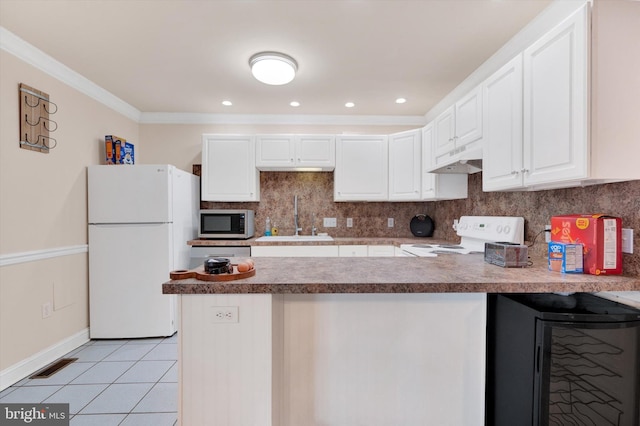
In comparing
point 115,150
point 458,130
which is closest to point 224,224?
point 115,150

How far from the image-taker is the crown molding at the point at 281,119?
3.83 metres

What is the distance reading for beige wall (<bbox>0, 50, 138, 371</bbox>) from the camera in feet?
7.09

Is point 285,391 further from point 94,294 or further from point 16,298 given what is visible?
point 94,294

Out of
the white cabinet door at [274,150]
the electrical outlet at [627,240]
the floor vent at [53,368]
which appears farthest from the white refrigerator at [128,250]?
the electrical outlet at [627,240]

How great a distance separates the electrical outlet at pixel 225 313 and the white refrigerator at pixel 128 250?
2005 millimetres

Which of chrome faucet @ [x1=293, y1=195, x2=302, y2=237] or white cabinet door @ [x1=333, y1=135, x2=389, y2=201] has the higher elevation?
white cabinet door @ [x1=333, y1=135, x2=389, y2=201]

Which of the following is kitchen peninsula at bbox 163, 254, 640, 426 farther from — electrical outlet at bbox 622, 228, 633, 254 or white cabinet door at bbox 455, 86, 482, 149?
white cabinet door at bbox 455, 86, 482, 149

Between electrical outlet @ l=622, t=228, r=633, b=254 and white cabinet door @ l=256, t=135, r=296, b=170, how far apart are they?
115 inches

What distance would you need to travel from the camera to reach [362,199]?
366 centimetres

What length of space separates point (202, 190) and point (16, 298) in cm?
184

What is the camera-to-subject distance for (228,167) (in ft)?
11.8

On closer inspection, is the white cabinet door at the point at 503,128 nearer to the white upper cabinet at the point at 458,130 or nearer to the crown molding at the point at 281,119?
the white upper cabinet at the point at 458,130

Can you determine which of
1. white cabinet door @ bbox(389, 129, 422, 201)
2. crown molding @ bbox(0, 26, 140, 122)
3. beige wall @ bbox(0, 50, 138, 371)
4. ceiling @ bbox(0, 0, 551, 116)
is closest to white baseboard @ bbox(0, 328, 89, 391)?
beige wall @ bbox(0, 50, 138, 371)

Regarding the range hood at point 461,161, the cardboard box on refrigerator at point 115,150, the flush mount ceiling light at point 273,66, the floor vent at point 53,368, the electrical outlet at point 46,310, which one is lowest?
the floor vent at point 53,368
